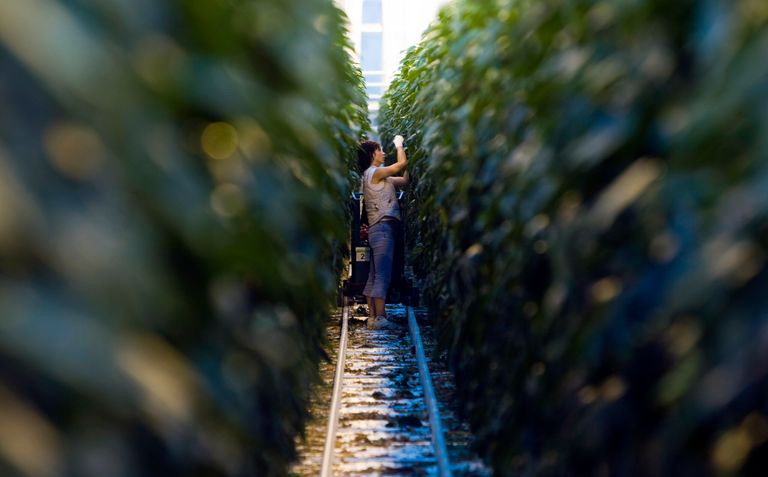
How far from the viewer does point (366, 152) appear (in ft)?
31.9

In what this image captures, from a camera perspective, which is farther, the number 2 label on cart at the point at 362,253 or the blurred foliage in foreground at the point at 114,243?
the number 2 label on cart at the point at 362,253

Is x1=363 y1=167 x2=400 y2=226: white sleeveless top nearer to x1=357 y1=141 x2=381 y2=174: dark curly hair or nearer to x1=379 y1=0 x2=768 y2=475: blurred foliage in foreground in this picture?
x1=357 y1=141 x2=381 y2=174: dark curly hair

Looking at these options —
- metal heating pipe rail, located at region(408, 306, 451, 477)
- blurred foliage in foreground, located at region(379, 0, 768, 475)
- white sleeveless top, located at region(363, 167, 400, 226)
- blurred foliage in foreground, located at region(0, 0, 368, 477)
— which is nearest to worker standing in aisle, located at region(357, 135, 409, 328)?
white sleeveless top, located at region(363, 167, 400, 226)

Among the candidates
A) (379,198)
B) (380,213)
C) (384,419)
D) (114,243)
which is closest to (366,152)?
(379,198)

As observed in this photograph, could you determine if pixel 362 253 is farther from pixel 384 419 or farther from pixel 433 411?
pixel 433 411

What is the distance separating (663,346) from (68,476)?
1.40 meters

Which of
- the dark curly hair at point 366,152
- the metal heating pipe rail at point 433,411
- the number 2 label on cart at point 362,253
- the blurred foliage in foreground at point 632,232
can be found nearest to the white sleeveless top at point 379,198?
the dark curly hair at point 366,152

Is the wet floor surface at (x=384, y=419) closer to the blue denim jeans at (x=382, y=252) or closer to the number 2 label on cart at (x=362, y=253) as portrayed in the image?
the blue denim jeans at (x=382, y=252)

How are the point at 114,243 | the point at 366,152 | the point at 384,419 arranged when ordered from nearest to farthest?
the point at 114,243
the point at 384,419
the point at 366,152

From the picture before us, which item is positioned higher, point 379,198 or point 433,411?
point 379,198

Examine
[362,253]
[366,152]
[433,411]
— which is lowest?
[433,411]

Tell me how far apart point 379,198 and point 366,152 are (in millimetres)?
600

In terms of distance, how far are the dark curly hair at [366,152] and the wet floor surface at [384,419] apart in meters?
1.85

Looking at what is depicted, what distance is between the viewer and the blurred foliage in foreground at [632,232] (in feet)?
6.32
